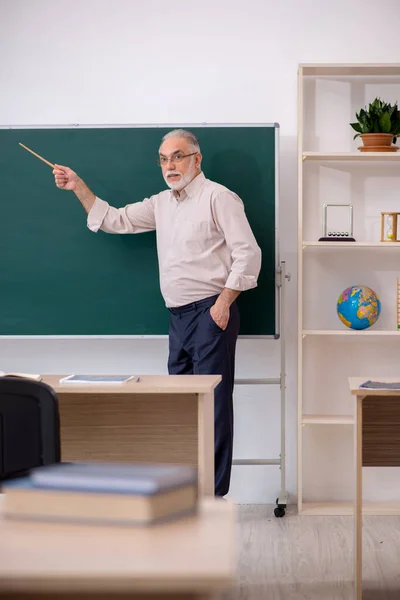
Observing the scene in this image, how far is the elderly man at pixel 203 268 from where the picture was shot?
3.76 m

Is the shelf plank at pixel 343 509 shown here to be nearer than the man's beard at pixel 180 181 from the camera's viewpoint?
No

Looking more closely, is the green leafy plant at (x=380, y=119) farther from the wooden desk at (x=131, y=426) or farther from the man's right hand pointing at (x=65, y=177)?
the wooden desk at (x=131, y=426)

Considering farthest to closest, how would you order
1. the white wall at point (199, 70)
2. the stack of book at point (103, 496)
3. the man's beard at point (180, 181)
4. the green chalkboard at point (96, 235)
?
the white wall at point (199, 70)
the green chalkboard at point (96, 235)
the man's beard at point (180, 181)
the stack of book at point (103, 496)

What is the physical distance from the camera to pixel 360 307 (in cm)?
409

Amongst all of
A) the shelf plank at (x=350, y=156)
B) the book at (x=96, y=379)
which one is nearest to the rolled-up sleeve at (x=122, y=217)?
the shelf plank at (x=350, y=156)

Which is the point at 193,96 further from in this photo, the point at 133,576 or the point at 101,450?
the point at 133,576

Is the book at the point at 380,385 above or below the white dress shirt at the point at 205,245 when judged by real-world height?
below

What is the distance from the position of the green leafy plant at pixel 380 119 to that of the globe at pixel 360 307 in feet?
2.69

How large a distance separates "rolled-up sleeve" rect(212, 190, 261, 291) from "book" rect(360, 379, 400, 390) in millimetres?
1039

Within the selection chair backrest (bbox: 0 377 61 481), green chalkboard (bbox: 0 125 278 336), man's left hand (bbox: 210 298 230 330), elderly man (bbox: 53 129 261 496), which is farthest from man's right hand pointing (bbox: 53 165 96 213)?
chair backrest (bbox: 0 377 61 481)

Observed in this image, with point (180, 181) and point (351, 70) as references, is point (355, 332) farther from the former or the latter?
point (351, 70)

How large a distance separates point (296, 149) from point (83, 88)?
1213mm

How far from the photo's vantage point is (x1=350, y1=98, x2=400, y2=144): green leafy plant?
13.4 feet

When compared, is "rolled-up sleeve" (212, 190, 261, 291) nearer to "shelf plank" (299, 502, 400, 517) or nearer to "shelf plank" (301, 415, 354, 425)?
"shelf plank" (301, 415, 354, 425)
